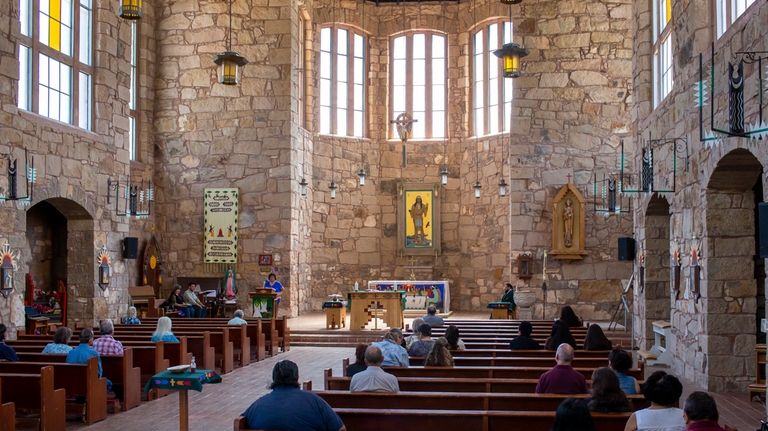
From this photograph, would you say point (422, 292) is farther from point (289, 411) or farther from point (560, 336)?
point (289, 411)

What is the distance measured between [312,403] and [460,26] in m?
18.6

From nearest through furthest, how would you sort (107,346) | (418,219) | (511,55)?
(107,346), (511,55), (418,219)

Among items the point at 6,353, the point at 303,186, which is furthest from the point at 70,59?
the point at 6,353

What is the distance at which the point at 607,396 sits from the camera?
17.1 feet

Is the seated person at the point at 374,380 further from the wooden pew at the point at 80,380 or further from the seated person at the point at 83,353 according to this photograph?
the seated person at the point at 83,353

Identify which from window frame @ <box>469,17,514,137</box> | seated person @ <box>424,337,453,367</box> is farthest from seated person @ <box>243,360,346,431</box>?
window frame @ <box>469,17,514,137</box>

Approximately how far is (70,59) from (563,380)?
1194 centimetres

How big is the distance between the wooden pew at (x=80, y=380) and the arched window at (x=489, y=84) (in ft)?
46.9

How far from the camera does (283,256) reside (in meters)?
19.7

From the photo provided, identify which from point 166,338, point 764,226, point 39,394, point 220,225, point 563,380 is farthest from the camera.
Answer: point 220,225

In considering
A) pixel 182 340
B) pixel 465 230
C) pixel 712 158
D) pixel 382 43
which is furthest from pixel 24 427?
pixel 382 43

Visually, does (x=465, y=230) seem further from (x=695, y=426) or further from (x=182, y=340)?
(x=695, y=426)

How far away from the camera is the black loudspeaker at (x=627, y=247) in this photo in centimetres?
1477

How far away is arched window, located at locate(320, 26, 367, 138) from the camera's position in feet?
73.4
